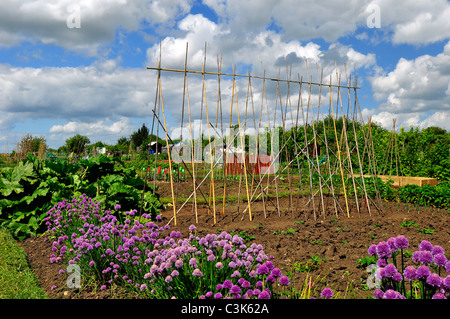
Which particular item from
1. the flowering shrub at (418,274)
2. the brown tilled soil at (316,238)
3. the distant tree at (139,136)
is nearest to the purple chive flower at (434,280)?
the flowering shrub at (418,274)

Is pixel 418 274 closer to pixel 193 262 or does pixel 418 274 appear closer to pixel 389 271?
pixel 389 271

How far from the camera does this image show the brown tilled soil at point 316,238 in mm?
3645

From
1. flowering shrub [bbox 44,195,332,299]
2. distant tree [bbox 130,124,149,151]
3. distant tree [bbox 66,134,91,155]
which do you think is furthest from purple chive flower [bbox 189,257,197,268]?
distant tree [bbox 130,124,149,151]

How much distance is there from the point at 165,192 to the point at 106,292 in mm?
7669

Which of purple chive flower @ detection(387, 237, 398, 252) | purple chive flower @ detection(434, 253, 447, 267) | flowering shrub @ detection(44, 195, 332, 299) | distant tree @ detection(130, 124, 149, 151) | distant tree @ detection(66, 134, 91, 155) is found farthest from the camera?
distant tree @ detection(130, 124, 149, 151)

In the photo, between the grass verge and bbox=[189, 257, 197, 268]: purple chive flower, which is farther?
the grass verge

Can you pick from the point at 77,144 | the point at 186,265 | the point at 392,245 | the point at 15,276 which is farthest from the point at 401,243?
the point at 77,144

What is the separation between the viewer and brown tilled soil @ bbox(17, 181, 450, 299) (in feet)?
12.0

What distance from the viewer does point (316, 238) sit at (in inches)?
203

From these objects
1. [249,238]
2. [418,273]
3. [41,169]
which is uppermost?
[41,169]

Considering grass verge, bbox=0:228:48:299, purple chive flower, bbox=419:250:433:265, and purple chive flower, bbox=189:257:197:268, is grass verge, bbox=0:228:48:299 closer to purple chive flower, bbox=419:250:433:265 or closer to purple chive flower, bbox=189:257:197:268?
purple chive flower, bbox=189:257:197:268
